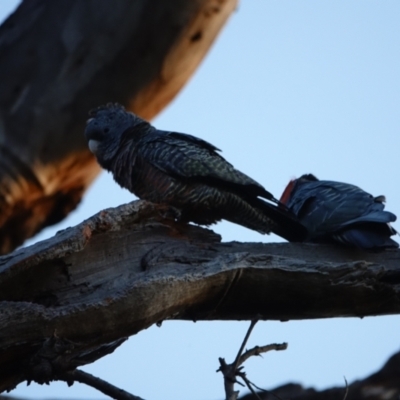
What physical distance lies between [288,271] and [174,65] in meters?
1.88

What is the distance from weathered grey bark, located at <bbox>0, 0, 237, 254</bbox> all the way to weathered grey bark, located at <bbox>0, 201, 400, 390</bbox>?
1.39 m

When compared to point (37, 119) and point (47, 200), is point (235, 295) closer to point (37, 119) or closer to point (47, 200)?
point (37, 119)

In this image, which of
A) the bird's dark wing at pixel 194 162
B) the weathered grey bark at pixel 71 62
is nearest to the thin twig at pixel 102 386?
the bird's dark wing at pixel 194 162

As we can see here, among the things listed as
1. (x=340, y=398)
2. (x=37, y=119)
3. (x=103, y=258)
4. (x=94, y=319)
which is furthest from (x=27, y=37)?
(x=340, y=398)

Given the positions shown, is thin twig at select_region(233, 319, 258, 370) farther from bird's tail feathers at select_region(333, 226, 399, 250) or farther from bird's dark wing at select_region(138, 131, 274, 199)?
bird's dark wing at select_region(138, 131, 274, 199)

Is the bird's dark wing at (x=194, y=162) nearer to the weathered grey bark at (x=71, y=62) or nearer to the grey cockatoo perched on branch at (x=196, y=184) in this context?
the grey cockatoo perched on branch at (x=196, y=184)

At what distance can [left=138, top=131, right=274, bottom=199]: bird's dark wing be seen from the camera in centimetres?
410

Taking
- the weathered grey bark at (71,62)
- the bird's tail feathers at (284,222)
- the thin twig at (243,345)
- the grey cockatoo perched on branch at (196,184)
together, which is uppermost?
the weathered grey bark at (71,62)

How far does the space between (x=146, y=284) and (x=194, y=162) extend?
4.48 ft

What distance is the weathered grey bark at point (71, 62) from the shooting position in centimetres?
457

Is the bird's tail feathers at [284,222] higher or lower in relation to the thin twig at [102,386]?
higher

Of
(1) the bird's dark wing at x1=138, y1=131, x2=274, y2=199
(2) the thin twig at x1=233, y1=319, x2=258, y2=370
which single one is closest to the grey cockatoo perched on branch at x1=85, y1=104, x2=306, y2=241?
(1) the bird's dark wing at x1=138, y1=131, x2=274, y2=199

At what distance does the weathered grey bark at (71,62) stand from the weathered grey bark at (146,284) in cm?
139

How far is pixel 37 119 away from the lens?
4.61 meters
